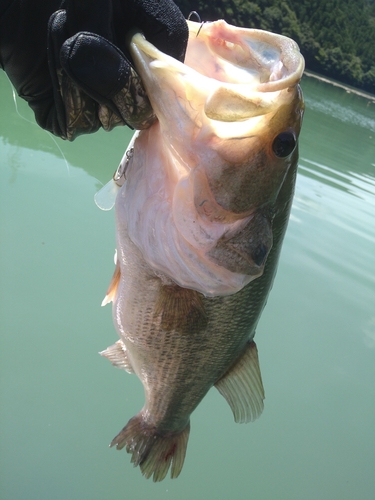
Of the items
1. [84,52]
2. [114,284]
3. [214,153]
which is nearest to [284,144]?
[214,153]

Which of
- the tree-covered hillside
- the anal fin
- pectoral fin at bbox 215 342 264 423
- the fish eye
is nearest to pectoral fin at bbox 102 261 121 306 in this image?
the anal fin

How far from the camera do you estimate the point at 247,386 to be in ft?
6.01

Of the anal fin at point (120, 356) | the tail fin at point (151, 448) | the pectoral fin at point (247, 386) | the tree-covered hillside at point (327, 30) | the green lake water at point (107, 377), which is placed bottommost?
the tree-covered hillside at point (327, 30)

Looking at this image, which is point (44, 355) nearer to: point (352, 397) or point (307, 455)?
point (307, 455)

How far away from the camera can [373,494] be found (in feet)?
8.67

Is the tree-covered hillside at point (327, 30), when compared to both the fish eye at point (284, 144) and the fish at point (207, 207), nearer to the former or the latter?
the fish at point (207, 207)

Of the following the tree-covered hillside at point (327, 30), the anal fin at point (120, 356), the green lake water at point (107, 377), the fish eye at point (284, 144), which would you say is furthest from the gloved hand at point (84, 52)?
the tree-covered hillside at point (327, 30)

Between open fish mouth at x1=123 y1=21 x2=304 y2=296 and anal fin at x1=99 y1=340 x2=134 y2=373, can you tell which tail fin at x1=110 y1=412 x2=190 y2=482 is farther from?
open fish mouth at x1=123 y1=21 x2=304 y2=296

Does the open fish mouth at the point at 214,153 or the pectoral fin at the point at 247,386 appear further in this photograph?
the pectoral fin at the point at 247,386

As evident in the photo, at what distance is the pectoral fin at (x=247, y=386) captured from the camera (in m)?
1.82

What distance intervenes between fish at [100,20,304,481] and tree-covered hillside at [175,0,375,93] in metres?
38.5

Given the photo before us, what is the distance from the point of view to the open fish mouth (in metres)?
1.13

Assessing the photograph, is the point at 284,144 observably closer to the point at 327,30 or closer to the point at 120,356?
the point at 120,356

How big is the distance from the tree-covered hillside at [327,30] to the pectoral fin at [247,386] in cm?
3849
